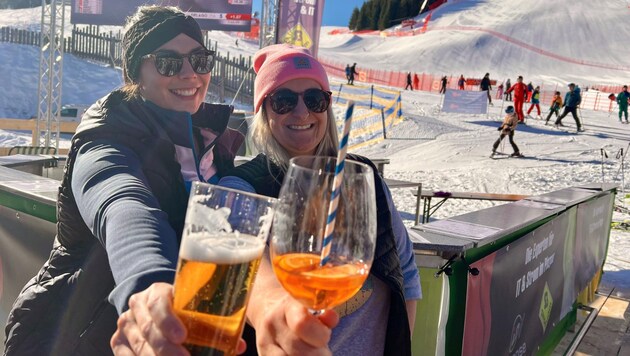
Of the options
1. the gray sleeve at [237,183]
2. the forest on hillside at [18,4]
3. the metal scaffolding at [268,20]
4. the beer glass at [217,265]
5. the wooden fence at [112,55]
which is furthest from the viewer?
the forest on hillside at [18,4]

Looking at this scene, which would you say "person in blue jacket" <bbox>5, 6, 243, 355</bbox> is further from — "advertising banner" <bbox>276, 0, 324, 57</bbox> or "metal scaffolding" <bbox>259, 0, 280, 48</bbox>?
"metal scaffolding" <bbox>259, 0, 280, 48</bbox>

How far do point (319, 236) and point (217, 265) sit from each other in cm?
24

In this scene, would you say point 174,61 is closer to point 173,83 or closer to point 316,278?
point 173,83

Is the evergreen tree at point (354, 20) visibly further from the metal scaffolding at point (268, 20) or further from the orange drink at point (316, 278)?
the orange drink at point (316, 278)

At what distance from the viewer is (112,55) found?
27688mm

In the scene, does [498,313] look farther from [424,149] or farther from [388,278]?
[424,149]

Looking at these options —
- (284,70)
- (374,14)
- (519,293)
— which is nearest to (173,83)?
(284,70)

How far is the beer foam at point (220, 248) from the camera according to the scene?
0.91 metres

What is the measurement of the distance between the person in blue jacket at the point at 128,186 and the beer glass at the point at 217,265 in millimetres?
148

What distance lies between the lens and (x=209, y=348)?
891mm

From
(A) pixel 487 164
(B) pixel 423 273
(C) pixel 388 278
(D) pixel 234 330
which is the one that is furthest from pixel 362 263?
(A) pixel 487 164

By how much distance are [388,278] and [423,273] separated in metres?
0.98

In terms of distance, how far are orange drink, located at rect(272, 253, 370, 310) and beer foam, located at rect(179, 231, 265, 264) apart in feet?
0.36

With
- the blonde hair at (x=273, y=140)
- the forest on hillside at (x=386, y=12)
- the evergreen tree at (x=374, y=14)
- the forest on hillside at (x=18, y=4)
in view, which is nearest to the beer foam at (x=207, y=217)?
the blonde hair at (x=273, y=140)
